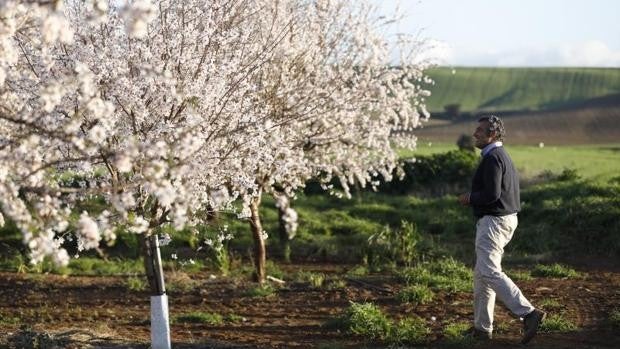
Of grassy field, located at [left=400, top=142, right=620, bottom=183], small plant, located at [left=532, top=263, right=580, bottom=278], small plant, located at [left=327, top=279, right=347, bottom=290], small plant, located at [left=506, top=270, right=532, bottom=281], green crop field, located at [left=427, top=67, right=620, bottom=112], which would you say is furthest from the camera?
green crop field, located at [left=427, top=67, right=620, bottom=112]

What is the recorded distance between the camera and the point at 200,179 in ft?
29.5

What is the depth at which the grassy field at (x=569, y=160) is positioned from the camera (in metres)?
25.4

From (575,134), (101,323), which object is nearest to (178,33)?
(101,323)

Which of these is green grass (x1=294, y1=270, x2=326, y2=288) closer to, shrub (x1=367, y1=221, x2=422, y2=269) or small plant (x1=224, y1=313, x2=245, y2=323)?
shrub (x1=367, y1=221, x2=422, y2=269)

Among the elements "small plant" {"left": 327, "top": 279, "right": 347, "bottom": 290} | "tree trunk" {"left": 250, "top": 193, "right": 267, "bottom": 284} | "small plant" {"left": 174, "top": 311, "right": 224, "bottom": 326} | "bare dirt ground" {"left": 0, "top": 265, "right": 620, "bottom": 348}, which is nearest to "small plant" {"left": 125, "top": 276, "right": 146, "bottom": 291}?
"bare dirt ground" {"left": 0, "top": 265, "right": 620, "bottom": 348}

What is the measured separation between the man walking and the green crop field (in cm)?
6366

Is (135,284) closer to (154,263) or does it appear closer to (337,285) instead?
(337,285)

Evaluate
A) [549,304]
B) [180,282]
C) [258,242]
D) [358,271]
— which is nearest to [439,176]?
[358,271]

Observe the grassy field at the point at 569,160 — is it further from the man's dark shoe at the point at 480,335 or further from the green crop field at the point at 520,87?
the green crop field at the point at 520,87

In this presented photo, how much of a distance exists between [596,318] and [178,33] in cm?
618

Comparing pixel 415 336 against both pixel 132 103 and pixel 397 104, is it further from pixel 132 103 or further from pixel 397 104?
pixel 397 104

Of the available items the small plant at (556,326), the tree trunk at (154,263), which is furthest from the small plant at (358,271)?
the tree trunk at (154,263)

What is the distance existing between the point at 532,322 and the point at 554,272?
4.89 meters

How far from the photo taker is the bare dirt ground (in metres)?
9.40
